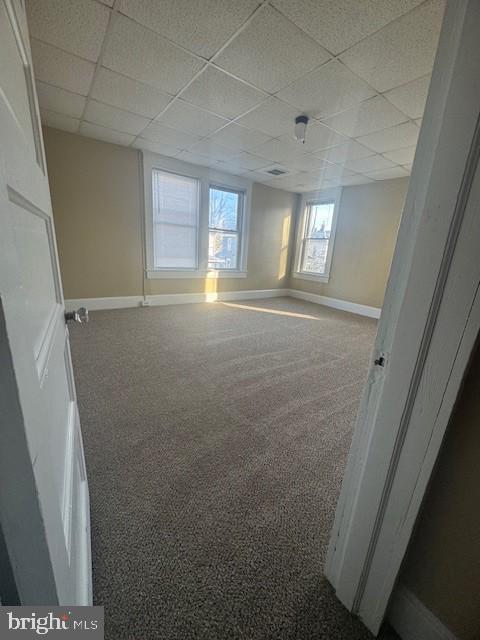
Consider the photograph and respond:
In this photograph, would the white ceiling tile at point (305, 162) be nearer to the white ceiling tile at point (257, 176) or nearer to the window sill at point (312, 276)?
the white ceiling tile at point (257, 176)

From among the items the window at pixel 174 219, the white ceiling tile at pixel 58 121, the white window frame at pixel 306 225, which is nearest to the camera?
the white ceiling tile at pixel 58 121

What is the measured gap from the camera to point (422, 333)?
2.04 feet

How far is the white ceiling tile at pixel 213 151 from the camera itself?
3.59 m

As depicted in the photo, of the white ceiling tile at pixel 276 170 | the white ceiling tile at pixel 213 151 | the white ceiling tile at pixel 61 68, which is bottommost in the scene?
the white ceiling tile at pixel 61 68

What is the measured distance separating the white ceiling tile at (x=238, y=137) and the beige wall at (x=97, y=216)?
153cm

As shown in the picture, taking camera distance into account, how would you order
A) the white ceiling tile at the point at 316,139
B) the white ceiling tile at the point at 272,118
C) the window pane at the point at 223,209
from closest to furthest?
the white ceiling tile at the point at 272,118
the white ceiling tile at the point at 316,139
the window pane at the point at 223,209

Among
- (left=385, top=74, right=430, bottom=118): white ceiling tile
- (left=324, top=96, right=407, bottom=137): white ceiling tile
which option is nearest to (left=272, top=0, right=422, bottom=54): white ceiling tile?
(left=385, top=74, right=430, bottom=118): white ceiling tile

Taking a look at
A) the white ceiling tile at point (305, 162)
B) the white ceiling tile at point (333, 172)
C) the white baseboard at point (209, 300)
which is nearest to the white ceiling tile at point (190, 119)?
the white ceiling tile at point (305, 162)

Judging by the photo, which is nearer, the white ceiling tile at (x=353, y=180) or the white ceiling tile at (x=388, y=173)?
the white ceiling tile at (x=388, y=173)

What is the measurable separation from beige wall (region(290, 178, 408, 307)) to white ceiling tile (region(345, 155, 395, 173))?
74 cm

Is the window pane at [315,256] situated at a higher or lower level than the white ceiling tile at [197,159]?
lower

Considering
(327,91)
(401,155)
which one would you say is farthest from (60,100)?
(401,155)

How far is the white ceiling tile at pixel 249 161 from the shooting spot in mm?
3940

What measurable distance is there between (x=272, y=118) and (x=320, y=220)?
11.5ft
